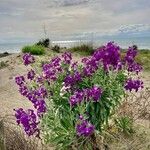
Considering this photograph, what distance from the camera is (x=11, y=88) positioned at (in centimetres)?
1330

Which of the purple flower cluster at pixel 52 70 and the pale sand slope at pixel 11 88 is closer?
the purple flower cluster at pixel 52 70

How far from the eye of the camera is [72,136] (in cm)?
618

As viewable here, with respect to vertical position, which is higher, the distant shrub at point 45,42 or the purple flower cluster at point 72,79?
the purple flower cluster at point 72,79

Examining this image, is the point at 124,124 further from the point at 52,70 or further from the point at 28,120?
the point at 28,120

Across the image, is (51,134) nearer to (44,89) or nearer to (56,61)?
(44,89)

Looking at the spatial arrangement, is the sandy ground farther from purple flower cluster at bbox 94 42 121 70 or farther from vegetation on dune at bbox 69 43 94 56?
purple flower cluster at bbox 94 42 121 70

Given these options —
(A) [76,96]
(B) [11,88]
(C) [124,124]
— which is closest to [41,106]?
(A) [76,96]

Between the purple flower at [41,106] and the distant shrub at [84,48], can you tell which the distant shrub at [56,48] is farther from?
the purple flower at [41,106]

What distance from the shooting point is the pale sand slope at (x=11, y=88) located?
1076cm

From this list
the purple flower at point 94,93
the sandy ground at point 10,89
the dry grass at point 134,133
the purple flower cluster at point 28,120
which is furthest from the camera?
the sandy ground at point 10,89

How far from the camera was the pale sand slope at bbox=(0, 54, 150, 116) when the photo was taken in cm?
1076

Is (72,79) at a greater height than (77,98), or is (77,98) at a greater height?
(72,79)

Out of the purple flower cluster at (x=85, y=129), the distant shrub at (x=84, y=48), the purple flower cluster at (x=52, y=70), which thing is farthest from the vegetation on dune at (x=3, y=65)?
the purple flower cluster at (x=85, y=129)

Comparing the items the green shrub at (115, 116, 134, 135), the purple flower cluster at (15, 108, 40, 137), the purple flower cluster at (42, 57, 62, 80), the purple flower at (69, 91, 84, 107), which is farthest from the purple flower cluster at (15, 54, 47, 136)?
the green shrub at (115, 116, 134, 135)
